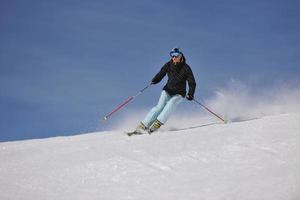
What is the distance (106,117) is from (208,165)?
510 cm

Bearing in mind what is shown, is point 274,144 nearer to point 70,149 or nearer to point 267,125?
point 267,125

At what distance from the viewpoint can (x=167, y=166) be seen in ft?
21.9

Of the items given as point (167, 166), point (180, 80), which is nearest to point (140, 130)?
point (180, 80)

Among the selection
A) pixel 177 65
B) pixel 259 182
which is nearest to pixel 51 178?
pixel 259 182

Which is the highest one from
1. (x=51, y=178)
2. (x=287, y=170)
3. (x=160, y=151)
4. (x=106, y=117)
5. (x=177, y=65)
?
(x=177, y=65)

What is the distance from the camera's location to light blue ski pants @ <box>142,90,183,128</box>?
1023 centimetres

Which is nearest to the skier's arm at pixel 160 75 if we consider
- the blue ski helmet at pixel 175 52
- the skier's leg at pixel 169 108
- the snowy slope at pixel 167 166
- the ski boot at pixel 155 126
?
the blue ski helmet at pixel 175 52

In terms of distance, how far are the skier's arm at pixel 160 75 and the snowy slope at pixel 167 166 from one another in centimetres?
232

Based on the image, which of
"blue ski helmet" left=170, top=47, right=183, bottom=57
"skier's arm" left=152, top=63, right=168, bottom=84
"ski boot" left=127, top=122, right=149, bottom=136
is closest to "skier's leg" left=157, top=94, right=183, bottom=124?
"ski boot" left=127, top=122, right=149, bottom=136

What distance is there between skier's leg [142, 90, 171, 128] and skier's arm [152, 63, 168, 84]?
1.77 feet

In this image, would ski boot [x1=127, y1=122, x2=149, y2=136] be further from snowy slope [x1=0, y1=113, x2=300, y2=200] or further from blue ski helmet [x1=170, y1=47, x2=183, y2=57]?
blue ski helmet [x1=170, y1=47, x2=183, y2=57]

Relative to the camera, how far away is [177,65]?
35.2 ft

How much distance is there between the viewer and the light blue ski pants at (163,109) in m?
10.2

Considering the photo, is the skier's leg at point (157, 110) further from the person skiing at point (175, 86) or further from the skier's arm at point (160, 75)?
the skier's arm at point (160, 75)
